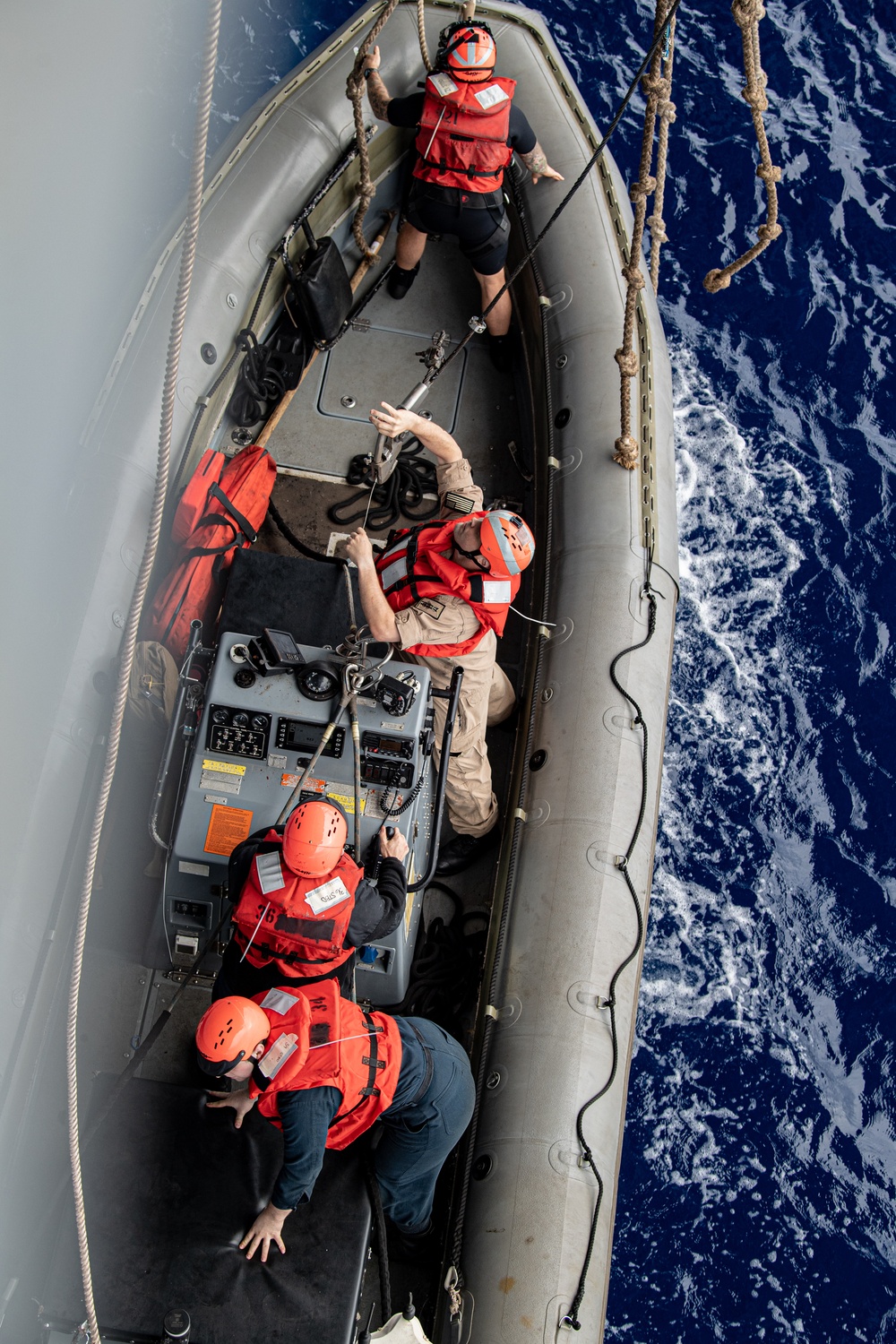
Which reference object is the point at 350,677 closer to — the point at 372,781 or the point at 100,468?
the point at 372,781

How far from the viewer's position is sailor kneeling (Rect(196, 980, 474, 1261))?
2166 millimetres

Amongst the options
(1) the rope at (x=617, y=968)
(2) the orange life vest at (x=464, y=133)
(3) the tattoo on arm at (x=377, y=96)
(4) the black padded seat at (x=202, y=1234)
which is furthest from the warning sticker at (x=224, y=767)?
(3) the tattoo on arm at (x=377, y=96)

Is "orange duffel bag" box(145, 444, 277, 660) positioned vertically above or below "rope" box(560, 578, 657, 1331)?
above

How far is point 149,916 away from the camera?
9.62 ft

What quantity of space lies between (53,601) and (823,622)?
13.1 ft

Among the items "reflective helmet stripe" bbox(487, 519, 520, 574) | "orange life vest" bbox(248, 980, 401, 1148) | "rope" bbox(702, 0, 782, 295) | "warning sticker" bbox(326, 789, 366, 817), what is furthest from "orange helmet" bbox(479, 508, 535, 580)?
"orange life vest" bbox(248, 980, 401, 1148)

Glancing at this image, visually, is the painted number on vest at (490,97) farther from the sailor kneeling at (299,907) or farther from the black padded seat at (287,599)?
the sailor kneeling at (299,907)

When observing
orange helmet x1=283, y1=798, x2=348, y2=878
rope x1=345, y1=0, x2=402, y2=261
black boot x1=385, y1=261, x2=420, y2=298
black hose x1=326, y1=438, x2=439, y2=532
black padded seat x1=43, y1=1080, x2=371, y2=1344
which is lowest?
black padded seat x1=43, y1=1080, x2=371, y2=1344

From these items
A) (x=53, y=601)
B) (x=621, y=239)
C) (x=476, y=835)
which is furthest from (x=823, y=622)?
(x=53, y=601)

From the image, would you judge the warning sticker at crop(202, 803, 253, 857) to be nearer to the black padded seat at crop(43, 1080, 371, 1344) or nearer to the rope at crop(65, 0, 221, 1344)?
the black padded seat at crop(43, 1080, 371, 1344)

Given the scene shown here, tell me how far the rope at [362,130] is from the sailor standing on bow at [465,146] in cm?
4

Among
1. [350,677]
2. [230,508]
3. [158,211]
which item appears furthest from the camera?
[158,211]

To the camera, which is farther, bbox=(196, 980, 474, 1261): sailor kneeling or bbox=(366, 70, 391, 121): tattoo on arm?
bbox=(366, 70, 391, 121): tattoo on arm

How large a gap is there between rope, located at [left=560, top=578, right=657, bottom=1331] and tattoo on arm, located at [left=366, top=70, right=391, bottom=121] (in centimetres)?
199
